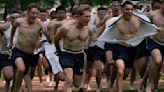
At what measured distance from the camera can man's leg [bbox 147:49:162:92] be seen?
1180cm

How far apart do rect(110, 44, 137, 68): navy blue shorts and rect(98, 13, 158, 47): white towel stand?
11 centimetres

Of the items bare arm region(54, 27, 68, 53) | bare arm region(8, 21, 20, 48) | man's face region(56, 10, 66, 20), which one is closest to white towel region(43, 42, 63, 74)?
man's face region(56, 10, 66, 20)

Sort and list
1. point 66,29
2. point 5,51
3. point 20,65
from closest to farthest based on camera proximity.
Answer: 1. point 66,29
2. point 20,65
3. point 5,51

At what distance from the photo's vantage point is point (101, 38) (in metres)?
12.4

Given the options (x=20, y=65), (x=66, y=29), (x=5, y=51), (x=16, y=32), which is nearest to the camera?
(x=66, y=29)

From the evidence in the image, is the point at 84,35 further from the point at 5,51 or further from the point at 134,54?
the point at 5,51

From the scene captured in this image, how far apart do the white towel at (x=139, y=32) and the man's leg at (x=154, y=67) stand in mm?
417

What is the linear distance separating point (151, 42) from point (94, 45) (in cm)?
215

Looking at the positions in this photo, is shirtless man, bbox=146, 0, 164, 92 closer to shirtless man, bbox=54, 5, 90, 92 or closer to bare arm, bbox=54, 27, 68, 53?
shirtless man, bbox=54, 5, 90, 92

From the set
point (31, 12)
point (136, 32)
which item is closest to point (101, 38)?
point (136, 32)

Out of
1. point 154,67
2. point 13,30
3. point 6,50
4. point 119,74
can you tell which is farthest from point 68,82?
point 6,50

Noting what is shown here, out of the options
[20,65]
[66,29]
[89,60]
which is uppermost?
[66,29]

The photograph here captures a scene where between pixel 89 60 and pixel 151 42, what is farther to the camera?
pixel 89 60

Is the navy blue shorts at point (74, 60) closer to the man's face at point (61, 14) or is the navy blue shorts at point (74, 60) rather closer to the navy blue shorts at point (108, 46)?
the navy blue shorts at point (108, 46)
